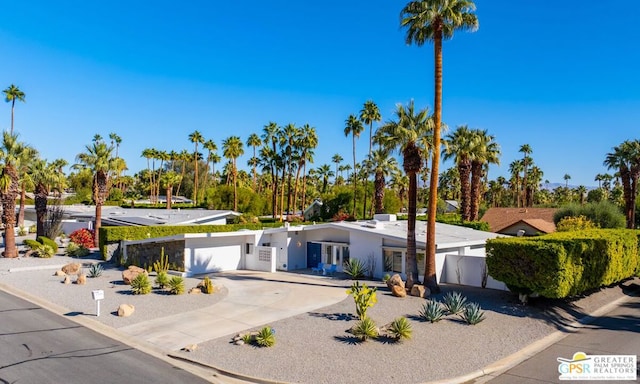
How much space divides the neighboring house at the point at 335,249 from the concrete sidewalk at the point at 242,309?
2.93 metres

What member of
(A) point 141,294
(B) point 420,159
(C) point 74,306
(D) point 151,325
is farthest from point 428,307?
(C) point 74,306

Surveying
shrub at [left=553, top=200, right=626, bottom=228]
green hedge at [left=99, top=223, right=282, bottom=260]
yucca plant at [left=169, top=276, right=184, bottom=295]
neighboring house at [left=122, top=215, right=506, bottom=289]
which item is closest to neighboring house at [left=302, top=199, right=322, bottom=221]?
green hedge at [left=99, top=223, right=282, bottom=260]

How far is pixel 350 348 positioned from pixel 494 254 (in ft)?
29.3

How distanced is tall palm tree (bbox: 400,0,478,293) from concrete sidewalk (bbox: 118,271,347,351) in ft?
16.4

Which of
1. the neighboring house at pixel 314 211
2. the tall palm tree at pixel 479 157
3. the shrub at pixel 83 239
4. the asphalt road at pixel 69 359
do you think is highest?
the tall palm tree at pixel 479 157

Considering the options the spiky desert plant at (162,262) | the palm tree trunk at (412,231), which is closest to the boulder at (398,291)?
the palm tree trunk at (412,231)

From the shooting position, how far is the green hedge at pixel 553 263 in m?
18.1

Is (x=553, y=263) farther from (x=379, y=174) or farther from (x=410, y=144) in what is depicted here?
(x=379, y=174)

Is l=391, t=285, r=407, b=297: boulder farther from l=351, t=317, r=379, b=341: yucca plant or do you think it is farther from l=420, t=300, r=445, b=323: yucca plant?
l=351, t=317, r=379, b=341: yucca plant

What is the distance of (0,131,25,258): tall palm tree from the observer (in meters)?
33.2

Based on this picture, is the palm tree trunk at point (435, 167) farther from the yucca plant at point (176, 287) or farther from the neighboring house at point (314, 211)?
the neighboring house at point (314, 211)

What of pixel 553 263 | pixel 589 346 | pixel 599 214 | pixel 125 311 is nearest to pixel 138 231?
pixel 125 311

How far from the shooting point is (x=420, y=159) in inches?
866

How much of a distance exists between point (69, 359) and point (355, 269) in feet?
53.4
